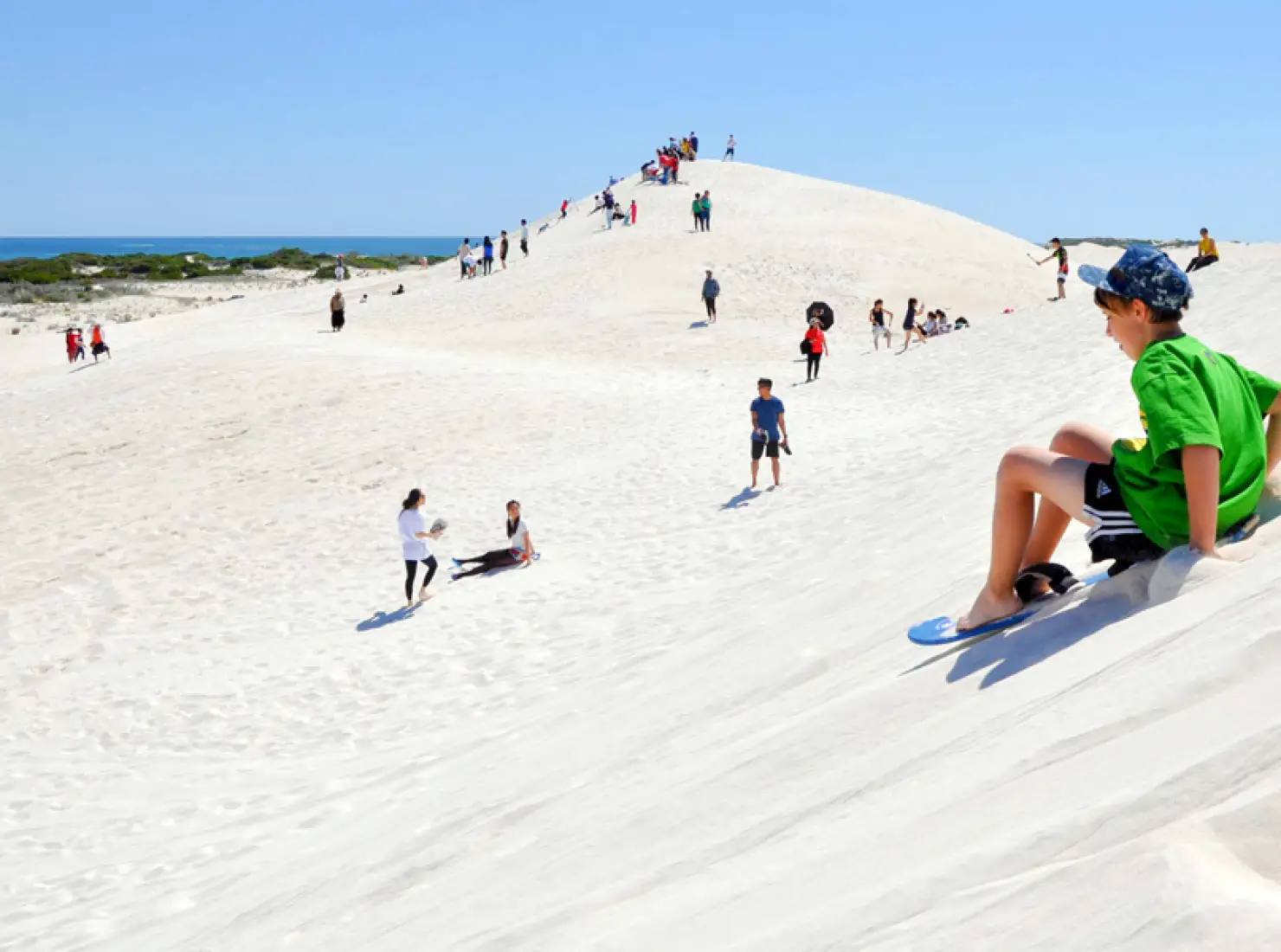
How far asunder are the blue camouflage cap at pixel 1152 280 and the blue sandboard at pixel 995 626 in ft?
3.22

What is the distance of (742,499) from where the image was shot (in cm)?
1442

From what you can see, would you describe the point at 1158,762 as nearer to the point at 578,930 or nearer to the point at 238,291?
the point at 578,930

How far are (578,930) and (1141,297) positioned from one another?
270 cm

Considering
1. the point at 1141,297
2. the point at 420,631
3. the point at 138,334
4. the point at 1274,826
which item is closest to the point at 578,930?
the point at 1274,826

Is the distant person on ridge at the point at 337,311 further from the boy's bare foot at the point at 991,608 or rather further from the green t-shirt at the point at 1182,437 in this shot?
the green t-shirt at the point at 1182,437

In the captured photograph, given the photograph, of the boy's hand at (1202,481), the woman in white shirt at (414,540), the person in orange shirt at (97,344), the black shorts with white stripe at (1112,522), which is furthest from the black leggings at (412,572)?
the person in orange shirt at (97,344)

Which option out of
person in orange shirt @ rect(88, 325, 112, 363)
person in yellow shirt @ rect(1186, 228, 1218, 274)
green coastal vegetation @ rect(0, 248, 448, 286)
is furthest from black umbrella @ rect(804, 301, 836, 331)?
green coastal vegetation @ rect(0, 248, 448, 286)

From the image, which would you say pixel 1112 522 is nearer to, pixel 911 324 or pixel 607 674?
pixel 607 674

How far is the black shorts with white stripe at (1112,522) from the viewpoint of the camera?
3.87m

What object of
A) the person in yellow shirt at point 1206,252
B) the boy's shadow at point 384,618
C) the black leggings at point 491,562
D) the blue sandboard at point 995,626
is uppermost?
the person in yellow shirt at point 1206,252

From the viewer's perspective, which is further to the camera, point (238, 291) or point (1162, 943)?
point (238, 291)

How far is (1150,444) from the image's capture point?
3629mm

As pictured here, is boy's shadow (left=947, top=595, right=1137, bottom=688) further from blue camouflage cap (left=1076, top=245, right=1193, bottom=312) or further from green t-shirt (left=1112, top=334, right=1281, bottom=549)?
blue camouflage cap (left=1076, top=245, right=1193, bottom=312)

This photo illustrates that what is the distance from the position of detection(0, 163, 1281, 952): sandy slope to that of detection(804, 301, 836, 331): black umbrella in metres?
2.55
